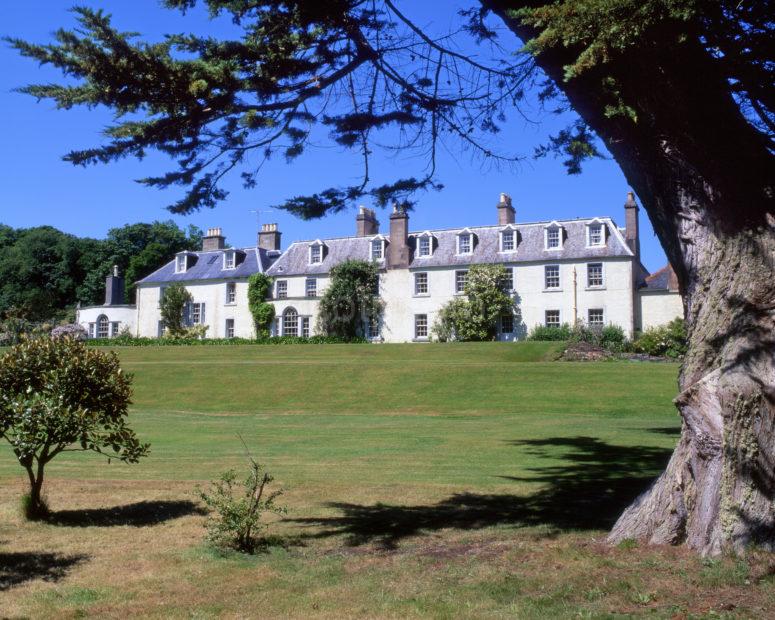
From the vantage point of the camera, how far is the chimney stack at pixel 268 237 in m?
54.4

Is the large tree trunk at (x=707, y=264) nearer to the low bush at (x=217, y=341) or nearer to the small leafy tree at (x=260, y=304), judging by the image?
the low bush at (x=217, y=341)

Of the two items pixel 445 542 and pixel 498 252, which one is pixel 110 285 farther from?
pixel 445 542

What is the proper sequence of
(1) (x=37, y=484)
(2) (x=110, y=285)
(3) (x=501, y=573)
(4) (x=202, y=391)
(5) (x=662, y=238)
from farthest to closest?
1. (2) (x=110, y=285)
2. (4) (x=202, y=391)
3. (1) (x=37, y=484)
4. (5) (x=662, y=238)
5. (3) (x=501, y=573)

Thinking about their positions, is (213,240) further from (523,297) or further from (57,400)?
(57,400)

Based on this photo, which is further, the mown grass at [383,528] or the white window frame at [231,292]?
the white window frame at [231,292]

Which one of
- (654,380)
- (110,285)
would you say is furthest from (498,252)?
(110,285)

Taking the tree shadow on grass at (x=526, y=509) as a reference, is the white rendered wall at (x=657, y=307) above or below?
above

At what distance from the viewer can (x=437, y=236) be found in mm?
46281

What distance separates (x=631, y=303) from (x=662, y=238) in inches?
1352

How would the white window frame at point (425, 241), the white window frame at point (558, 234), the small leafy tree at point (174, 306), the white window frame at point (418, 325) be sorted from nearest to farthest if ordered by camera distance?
the white window frame at point (558, 234), the white window frame at point (418, 325), the white window frame at point (425, 241), the small leafy tree at point (174, 306)

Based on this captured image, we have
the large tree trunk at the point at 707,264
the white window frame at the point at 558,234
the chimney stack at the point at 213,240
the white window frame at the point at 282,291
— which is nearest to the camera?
the large tree trunk at the point at 707,264

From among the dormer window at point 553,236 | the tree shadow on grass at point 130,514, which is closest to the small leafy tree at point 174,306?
the dormer window at point 553,236

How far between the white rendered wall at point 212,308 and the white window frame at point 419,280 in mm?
11489

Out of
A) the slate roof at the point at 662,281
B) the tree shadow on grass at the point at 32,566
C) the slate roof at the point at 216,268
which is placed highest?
the slate roof at the point at 216,268
